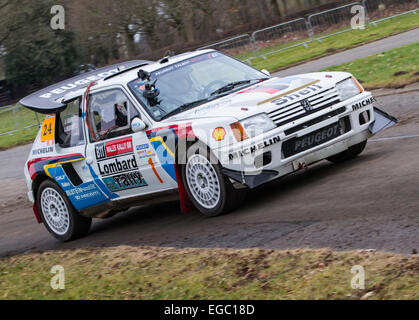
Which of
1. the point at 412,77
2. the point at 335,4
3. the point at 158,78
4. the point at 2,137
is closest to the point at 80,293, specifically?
the point at 158,78

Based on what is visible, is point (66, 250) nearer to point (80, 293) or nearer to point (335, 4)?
point (80, 293)

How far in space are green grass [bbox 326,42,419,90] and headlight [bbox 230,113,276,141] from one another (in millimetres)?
7524

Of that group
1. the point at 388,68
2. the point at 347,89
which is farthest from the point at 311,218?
the point at 388,68

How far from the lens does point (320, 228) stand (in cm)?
643

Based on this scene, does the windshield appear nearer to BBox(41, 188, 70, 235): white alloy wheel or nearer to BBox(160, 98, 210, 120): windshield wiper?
BBox(160, 98, 210, 120): windshield wiper

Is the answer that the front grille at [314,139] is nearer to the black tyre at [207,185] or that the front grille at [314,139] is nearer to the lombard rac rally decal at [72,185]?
the black tyre at [207,185]

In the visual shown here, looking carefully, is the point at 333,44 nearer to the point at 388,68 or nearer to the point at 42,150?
the point at 388,68

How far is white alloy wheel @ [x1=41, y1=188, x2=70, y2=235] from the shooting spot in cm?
951

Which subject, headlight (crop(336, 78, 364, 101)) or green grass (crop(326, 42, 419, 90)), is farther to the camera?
green grass (crop(326, 42, 419, 90))

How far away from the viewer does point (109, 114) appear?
8789 mm

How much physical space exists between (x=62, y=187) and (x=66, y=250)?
3.61 ft

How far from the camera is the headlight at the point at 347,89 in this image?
27.0 feet

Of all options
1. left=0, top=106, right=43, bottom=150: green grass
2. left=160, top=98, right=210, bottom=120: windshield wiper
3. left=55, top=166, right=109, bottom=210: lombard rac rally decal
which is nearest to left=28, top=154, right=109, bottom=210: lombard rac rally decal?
left=55, top=166, right=109, bottom=210: lombard rac rally decal

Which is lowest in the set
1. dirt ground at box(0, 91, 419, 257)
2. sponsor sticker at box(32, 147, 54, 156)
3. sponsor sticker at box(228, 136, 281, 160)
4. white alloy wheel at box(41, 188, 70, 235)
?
dirt ground at box(0, 91, 419, 257)
